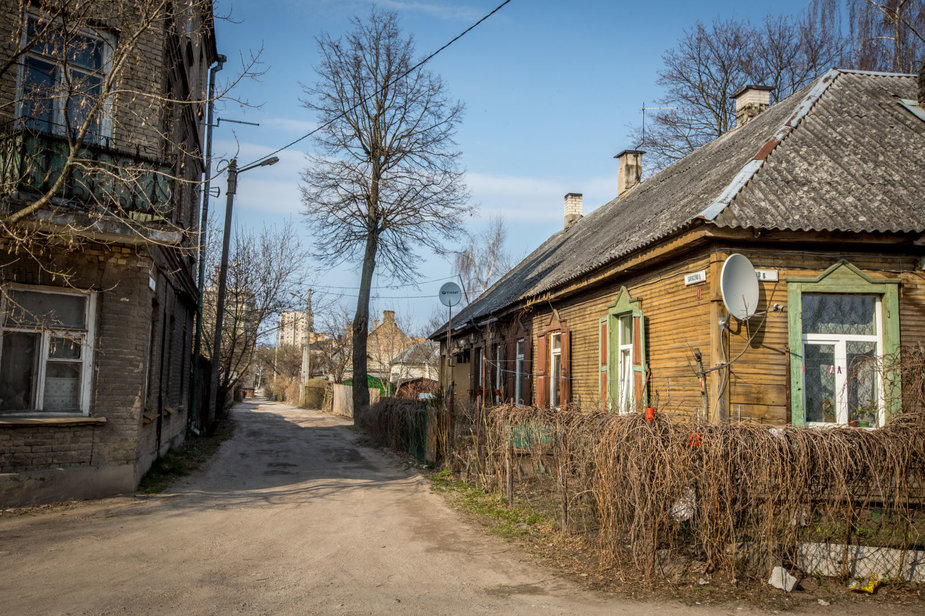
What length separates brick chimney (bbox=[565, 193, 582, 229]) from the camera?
84.8ft

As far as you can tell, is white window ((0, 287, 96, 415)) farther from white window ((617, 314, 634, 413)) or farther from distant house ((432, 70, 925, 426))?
white window ((617, 314, 634, 413))

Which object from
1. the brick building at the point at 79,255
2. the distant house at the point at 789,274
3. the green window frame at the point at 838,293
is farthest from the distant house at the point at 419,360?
the green window frame at the point at 838,293

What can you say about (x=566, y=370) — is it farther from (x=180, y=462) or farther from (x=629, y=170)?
(x=629, y=170)

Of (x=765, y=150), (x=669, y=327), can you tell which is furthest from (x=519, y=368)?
(x=765, y=150)

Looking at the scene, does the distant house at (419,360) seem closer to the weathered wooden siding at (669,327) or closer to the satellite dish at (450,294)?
the satellite dish at (450,294)

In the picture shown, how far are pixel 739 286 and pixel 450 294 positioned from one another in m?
7.13

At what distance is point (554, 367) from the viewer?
596 inches

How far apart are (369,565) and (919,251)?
8.13 m

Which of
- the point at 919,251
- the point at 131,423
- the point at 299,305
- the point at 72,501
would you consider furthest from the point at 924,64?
the point at 299,305

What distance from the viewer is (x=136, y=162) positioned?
9.59m

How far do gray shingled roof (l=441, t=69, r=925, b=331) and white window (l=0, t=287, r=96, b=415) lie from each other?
26.5 feet

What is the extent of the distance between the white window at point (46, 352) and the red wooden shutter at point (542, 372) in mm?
8806

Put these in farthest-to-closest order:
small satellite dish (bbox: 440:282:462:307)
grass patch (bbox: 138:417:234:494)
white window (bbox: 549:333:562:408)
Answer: white window (bbox: 549:333:562:408) < small satellite dish (bbox: 440:282:462:307) < grass patch (bbox: 138:417:234:494)

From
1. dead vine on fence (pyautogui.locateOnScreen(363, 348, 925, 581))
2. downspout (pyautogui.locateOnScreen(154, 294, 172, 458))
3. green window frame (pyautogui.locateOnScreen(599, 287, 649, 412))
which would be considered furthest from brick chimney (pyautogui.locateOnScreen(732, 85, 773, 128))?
downspout (pyautogui.locateOnScreen(154, 294, 172, 458))
